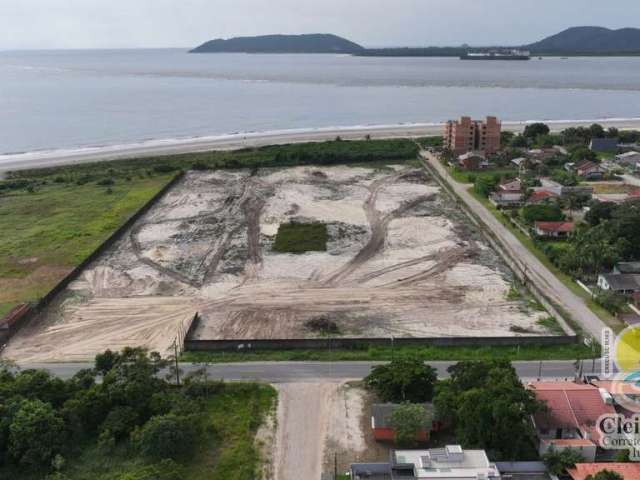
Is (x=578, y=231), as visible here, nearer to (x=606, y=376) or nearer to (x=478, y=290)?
(x=478, y=290)

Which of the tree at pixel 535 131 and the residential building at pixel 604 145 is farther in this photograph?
the tree at pixel 535 131

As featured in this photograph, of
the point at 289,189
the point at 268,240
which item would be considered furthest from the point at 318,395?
the point at 289,189

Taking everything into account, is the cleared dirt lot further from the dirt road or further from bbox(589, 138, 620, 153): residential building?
bbox(589, 138, 620, 153): residential building

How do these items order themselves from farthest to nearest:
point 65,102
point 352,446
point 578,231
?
point 65,102 < point 578,231 < point 352,446

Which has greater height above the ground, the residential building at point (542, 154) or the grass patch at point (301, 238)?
the residential building at point (542, 154)

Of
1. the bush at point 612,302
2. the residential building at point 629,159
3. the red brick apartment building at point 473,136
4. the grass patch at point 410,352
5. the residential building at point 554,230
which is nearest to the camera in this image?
the grass patch at point 410,352

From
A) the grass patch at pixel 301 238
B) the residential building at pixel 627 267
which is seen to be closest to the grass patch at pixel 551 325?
the residential building at pixel 627 267

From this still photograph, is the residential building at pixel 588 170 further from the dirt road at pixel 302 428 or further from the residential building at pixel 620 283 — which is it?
the dirt road at pixel 302 428

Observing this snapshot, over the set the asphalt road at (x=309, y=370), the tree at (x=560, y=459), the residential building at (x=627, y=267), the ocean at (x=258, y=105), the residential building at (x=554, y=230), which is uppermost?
the ocean at (x=258, y=105)
